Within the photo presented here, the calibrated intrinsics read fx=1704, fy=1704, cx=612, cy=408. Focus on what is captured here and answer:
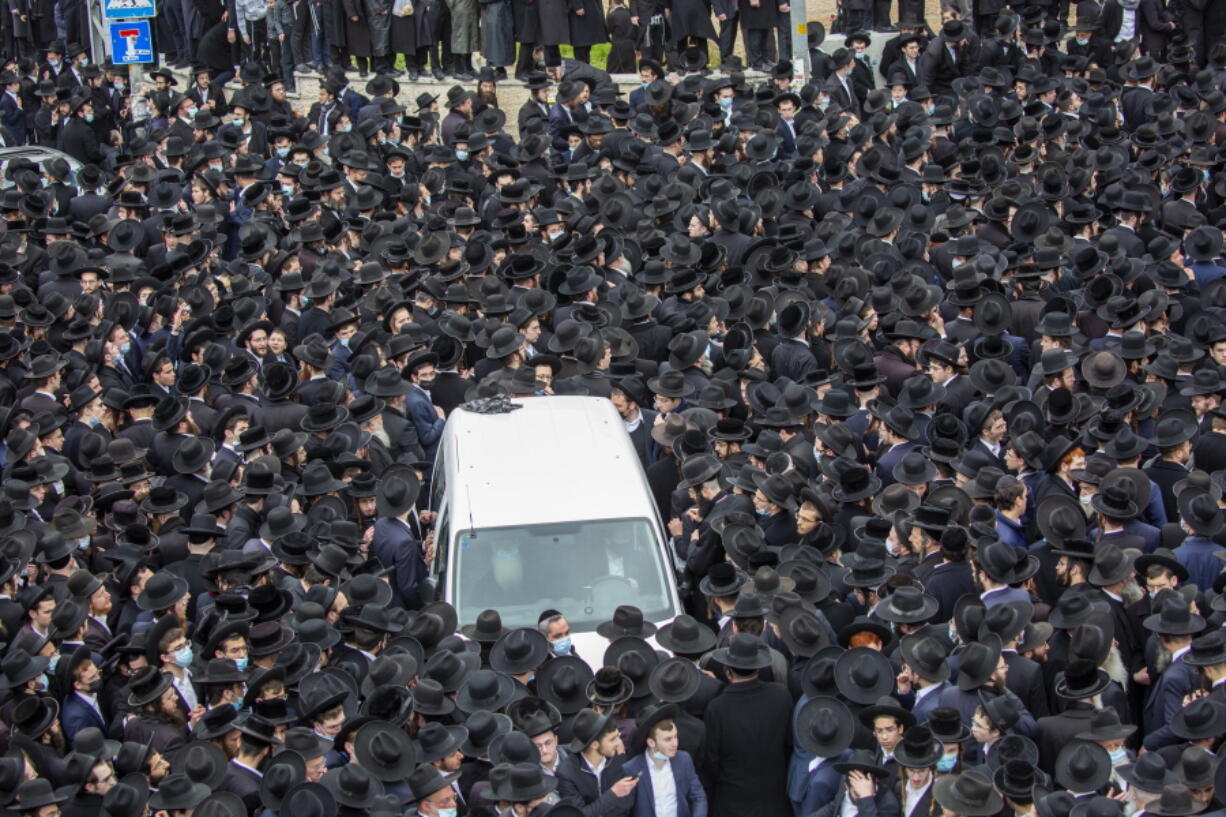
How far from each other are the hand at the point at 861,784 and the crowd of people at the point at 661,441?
19 millimetres

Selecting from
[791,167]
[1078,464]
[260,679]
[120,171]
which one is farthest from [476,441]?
[120,171]

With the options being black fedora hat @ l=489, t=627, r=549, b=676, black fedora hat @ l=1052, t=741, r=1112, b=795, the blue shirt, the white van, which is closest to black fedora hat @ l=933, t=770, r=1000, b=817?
black fedora hat @ l=1052, t=741, r=1112, b=795

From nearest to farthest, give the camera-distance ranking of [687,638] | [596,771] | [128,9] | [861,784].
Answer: [861,784] → [596,771] → [687,638] → [128,9]

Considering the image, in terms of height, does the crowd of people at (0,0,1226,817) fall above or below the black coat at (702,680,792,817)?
above

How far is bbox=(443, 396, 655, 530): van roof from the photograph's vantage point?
1042 cm

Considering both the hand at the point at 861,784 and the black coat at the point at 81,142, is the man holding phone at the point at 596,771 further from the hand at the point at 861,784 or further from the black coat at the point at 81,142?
the black coat at the point at 81,142

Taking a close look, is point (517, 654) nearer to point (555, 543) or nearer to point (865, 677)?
point (555, 543)

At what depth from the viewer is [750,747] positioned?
8.56m

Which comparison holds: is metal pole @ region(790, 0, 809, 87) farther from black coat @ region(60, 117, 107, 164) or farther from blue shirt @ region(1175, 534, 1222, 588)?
blue shirt @ region(1175, 534, 1222, 588)

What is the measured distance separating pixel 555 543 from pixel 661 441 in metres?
1.81

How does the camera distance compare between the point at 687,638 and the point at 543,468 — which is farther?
the point at 543,468

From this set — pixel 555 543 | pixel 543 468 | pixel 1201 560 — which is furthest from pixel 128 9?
pixel 1201 560

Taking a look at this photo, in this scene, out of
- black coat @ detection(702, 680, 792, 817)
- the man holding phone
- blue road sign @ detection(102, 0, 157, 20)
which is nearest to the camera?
the man holding phone

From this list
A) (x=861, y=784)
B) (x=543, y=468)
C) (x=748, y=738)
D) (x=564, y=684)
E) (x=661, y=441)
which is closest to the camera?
(x=861, y=784)
